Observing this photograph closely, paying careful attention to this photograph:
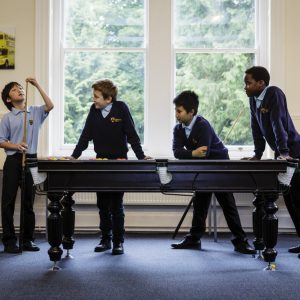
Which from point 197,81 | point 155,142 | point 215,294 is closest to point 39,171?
point 215,294

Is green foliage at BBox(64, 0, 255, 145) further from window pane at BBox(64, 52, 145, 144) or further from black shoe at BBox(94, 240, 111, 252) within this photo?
black shoe at BBox(94, 240, 111, 252)

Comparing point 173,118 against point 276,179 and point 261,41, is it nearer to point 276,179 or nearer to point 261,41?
point 261,41

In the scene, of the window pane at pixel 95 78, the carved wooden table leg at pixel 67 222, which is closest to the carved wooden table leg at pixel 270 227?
the carved wooden table leg at pixel 67 222

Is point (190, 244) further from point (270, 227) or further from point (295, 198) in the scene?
point (270, 227)

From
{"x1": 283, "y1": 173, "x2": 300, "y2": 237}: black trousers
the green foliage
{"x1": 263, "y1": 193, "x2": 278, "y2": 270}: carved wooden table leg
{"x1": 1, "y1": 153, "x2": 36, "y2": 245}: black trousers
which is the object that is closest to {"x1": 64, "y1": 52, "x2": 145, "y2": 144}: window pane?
the green foliage

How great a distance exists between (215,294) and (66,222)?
60.9 inches

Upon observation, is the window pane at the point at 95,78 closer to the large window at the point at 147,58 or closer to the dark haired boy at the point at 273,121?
the large window at the point at 147,58

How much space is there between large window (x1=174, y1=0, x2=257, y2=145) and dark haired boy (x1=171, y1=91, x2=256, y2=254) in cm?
137

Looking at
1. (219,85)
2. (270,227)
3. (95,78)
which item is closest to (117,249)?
(270,227)

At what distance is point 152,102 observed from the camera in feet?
18.4

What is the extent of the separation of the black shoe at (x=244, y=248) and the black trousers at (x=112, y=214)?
37.6 inches

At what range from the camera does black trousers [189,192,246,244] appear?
171 inches

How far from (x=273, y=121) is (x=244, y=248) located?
3.54 feet

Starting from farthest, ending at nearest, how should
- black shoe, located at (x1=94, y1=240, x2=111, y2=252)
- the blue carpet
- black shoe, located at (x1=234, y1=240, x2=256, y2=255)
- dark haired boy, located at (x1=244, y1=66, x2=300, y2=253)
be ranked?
black shoe, located at (x1=94, y1=240, x2=111, y2=252) → black shoe, located at (x1=234, y1=240, x2=256, y2=255) → dark haired boy, located at (x1=244, y1=66, x2=300, y2=253) → the blue carpet
